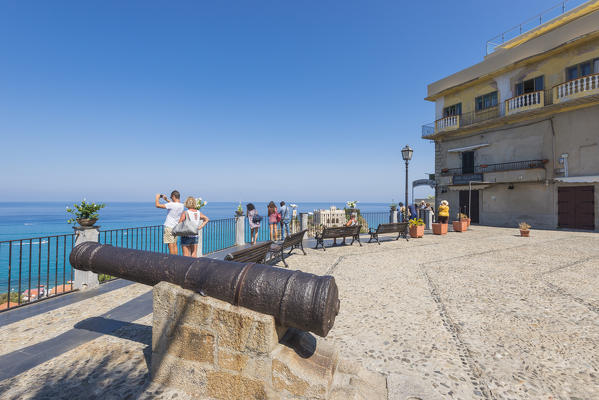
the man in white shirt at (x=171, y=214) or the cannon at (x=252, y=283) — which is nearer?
the cannon at (x=252, y=283)

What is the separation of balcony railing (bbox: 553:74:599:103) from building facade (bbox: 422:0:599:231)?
38 mm

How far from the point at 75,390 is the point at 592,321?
20.9 ft

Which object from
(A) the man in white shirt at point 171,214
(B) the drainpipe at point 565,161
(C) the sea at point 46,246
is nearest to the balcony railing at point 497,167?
(B) the drainpipe at point 565,161

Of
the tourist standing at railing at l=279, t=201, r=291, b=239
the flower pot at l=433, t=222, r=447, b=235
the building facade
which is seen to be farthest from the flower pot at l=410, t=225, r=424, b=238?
the building facade

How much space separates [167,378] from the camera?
2.38m

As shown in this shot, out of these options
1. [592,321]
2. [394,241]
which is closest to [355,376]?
[592,321]

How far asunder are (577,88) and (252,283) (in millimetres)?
20273

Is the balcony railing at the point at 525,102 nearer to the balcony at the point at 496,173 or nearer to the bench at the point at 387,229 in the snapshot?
the balcony at the point at 496,173

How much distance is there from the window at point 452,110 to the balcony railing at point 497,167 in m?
4.37

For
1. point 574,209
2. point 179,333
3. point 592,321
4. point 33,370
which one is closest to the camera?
point 179,333

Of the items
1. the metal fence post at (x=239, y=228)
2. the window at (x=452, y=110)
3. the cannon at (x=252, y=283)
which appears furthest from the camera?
the window at (x=452, y=110)

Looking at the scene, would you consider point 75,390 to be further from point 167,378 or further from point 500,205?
point 500,205

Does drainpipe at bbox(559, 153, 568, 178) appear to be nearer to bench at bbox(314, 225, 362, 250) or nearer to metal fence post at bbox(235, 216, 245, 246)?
bench at bbox(314, 225, 362, 250)

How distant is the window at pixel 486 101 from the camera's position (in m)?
18.4
